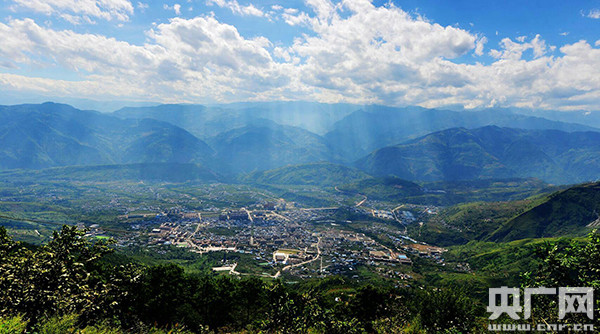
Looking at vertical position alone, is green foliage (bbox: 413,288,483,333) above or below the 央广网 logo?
below

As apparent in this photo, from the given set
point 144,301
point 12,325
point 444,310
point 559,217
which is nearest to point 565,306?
point 444,310

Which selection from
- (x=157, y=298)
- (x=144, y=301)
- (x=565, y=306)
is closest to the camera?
(x=565, y=306)

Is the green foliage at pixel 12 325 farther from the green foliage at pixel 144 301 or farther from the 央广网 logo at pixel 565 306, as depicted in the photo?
the 央广网 logo at pixel 565 306

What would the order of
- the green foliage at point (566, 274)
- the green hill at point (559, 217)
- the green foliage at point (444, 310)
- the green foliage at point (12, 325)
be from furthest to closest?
the green hill at point (559, 217)
the green foliage at point (444, 310)
the green foliage at point (566, 274)
the green foliage at point (12, 325)

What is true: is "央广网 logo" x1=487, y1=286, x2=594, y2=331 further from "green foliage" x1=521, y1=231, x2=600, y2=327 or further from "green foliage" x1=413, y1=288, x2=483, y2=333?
"green foliage" x1=413, y1=288, x2=483, y2=333

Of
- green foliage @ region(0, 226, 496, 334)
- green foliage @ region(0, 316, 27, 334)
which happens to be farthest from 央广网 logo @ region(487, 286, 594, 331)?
green foliage @ region(0, 316, 27, 334)

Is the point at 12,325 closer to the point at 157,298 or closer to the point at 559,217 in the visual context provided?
the point at 157,298

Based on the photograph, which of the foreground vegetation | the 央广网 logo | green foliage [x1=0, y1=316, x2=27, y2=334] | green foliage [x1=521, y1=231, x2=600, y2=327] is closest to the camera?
green foliage [x1=0, y1=316, x2=27, y2=334]

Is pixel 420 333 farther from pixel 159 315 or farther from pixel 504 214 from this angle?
pixel 504 214

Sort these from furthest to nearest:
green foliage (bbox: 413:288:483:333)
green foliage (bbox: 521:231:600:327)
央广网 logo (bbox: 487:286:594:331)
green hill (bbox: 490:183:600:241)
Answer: green hill (bbox: 490:183:600:241)
green foliage (bbox: 413:288:483:333)
green foliage (bbox: 521:231:600:327)
央广网 logo (bbox: 487:286:594:331)

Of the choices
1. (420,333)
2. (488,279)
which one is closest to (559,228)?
(488,279)

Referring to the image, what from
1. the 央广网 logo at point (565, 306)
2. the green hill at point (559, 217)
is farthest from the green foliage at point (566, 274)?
the green hill at point (559, 217)
